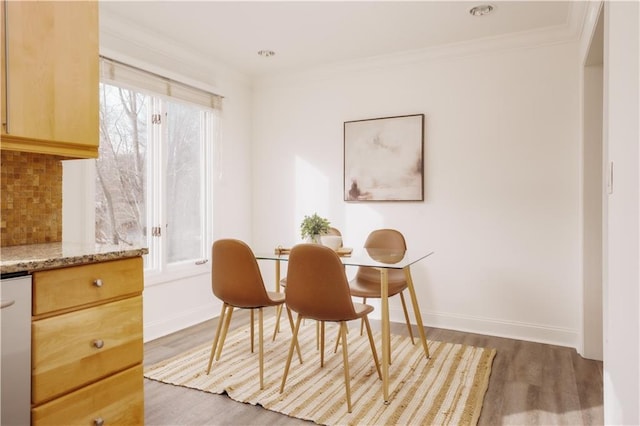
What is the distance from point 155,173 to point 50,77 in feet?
6.74

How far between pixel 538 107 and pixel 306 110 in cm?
219

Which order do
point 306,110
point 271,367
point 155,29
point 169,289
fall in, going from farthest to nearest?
point 306,110 → point 169,289 → point 155,29 → point 271,367

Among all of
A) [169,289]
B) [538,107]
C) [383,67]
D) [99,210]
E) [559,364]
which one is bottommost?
[559,364]

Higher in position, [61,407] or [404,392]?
[61,407]

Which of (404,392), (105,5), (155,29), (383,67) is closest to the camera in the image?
(404,392)

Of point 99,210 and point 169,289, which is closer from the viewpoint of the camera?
point 99,210

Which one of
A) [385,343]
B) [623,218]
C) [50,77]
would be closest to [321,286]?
[385,343]

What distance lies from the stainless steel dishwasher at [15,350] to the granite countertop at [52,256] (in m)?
0.04

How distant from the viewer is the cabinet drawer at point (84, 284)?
4.53ft

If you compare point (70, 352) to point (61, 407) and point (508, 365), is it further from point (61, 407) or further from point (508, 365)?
point (508, 365)

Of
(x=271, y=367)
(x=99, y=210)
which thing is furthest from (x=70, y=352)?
(x=99, y=210)

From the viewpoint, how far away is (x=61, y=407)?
144cm

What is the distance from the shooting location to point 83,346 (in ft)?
4.92

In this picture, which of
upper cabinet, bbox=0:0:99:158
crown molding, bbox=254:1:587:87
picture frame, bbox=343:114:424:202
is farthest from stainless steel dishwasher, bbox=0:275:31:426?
crown molding, bbox=254:1:587:87
